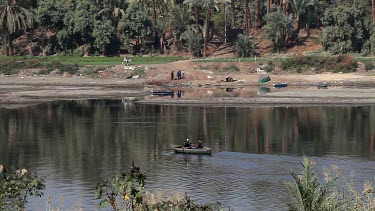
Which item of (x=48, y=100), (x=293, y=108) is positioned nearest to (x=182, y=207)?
(x=293, y=108)

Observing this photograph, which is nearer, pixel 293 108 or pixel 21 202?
pixel 21 202

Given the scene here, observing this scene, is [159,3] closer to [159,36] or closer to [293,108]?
[159,36]

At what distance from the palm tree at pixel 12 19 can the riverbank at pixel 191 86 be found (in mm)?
8729

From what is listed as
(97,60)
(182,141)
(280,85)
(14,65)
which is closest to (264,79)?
(280,85)

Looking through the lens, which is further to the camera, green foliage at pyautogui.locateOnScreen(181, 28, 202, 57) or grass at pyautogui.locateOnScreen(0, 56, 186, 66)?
green foliage at pyautogui.locateOnScreen(181, 28, 202, 57)

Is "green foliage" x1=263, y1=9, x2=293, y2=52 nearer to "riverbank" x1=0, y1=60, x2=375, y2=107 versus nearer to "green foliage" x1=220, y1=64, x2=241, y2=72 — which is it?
"riverbank" x1=0, y1=60, x2=375, y2=107

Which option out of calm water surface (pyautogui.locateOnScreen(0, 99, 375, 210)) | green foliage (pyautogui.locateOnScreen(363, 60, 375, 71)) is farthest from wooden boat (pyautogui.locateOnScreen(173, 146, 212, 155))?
green foliage (pyautogui.locateOnScreen(363, 60, 375, 71))

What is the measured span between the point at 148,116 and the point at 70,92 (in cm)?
2454

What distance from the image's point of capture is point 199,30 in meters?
128

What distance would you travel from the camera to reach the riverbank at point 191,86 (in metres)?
86.1

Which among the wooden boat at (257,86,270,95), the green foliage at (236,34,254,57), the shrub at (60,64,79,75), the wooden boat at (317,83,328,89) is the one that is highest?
the green foliage at (236,34,254,57)

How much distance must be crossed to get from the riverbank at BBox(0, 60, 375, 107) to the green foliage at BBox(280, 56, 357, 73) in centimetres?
189

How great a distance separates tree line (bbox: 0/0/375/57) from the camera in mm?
119062

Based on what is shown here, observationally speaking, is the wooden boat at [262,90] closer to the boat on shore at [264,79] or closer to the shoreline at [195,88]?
the shoreline at [195,88]
